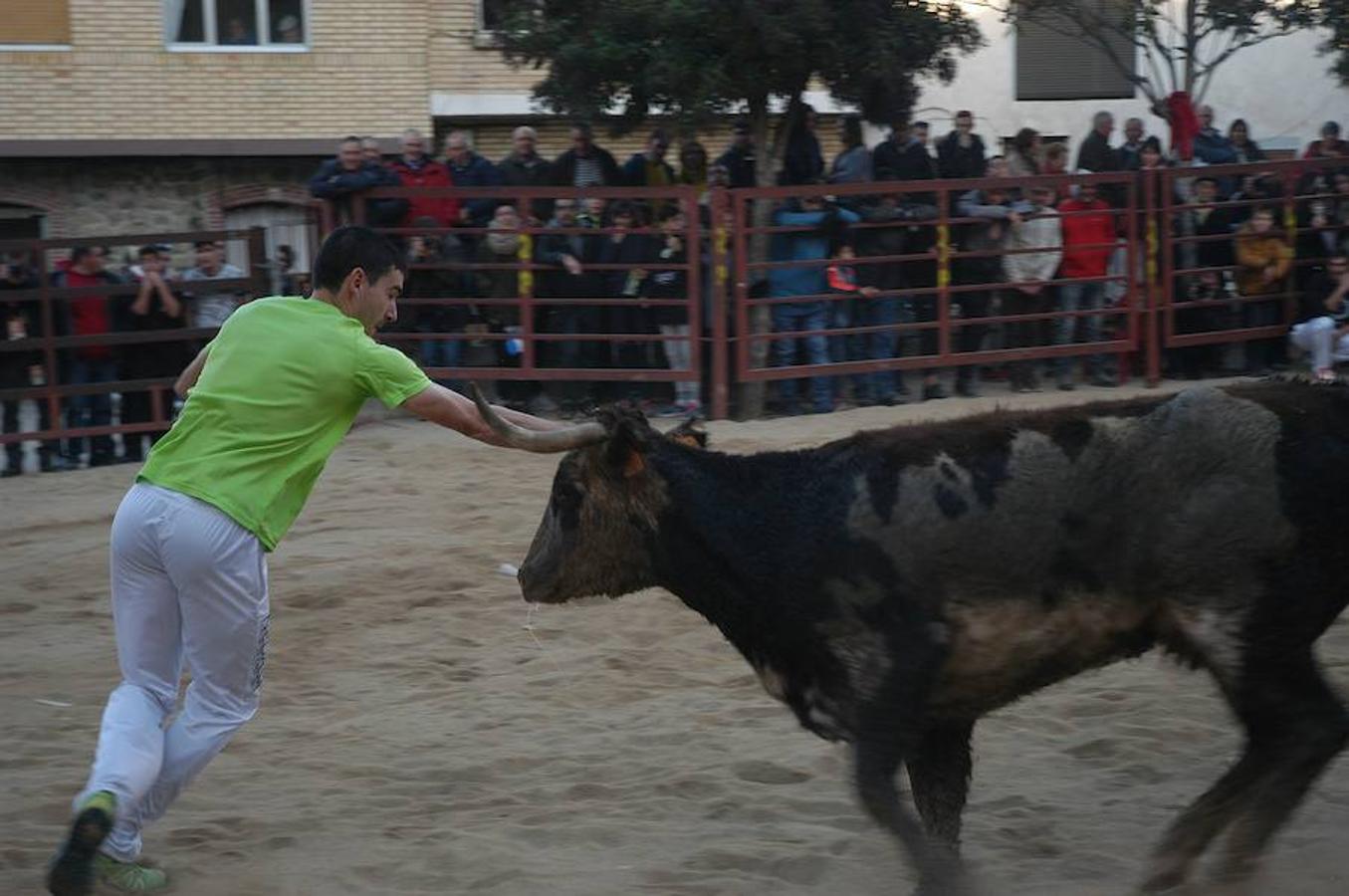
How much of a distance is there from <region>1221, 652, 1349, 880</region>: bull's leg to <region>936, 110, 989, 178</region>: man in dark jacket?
1021cm

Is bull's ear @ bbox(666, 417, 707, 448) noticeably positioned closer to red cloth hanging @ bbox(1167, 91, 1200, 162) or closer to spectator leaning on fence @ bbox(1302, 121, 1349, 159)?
spectator leaning on fence @ bbox(1302, 121, 1349, 159)

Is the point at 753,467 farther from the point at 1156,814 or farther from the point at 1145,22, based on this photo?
the point at 1145,22

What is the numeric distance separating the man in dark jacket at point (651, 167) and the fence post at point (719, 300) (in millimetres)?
1085

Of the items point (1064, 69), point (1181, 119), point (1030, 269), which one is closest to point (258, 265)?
point (1030, 269)

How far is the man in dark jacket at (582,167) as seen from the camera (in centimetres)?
1386

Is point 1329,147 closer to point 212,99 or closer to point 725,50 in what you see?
point 725,50

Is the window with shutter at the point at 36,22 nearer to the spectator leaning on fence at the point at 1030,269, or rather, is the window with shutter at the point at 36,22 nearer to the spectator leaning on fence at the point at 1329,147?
the spectator leaning on fence at the point at 1030,269

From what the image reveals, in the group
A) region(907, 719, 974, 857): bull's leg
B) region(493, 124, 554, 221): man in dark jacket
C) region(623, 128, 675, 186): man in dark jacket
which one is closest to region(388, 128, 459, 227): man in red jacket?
region(493, 124, 554, 221): man in dark jacket

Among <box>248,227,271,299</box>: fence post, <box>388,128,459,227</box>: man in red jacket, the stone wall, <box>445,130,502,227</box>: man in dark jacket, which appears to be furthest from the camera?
the stone wall

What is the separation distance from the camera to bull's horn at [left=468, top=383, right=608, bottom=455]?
15.4 feet

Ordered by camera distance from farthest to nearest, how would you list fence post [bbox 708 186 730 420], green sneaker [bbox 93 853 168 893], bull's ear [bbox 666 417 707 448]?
fence post [bbox 708 186 730 420] → bull's ear [bbox 666 417 707 448] → green sneaker [bbox 93 853 168 893]

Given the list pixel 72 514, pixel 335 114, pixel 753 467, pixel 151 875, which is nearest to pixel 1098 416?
pixel 753 467

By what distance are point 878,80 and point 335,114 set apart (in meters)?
8.03

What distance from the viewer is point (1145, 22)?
1875 centimetres
